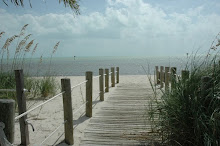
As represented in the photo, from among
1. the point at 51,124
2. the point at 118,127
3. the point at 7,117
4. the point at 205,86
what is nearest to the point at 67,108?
the point at 118,127

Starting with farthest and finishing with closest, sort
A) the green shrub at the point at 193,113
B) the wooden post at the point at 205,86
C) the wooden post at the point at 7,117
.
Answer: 1. the wooden post at the point at 205,86
2. the green shrub at the point at 193,113
3. the wooden post at the point at 7,117

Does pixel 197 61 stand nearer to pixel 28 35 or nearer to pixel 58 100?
pixel 28 35

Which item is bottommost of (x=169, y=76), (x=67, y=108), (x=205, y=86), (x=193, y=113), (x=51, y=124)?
(x=51, y=124)

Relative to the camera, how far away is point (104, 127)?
378 centimetres

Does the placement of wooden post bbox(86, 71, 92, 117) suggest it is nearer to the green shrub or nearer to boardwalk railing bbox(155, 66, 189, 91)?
boardwalk railing bbox(155, 66, 189, 91)

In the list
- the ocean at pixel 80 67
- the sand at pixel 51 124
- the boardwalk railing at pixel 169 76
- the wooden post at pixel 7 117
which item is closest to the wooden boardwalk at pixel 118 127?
the sand at pixel 51 124

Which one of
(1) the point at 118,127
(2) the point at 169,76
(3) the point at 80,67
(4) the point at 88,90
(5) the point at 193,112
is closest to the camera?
(5) the point at 193,112

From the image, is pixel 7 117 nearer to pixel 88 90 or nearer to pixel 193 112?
pixel 193 112

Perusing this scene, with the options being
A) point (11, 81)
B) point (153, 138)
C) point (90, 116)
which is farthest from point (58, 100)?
point (153, 138)

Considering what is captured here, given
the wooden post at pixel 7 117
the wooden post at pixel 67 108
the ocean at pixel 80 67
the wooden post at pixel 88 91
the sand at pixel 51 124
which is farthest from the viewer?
the wooden post at pixel 88 91

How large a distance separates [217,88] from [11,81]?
4982 millimetres

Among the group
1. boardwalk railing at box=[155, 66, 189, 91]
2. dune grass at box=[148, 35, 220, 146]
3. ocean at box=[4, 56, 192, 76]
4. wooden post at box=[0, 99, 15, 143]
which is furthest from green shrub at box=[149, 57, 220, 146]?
wooden post at box=[0, 99, 15, 143]

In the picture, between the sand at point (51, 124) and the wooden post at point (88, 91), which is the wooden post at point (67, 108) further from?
the wooden post at point (88, 91)

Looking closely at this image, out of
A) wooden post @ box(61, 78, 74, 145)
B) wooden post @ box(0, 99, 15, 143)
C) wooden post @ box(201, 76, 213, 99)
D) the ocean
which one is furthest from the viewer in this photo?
the ocean
